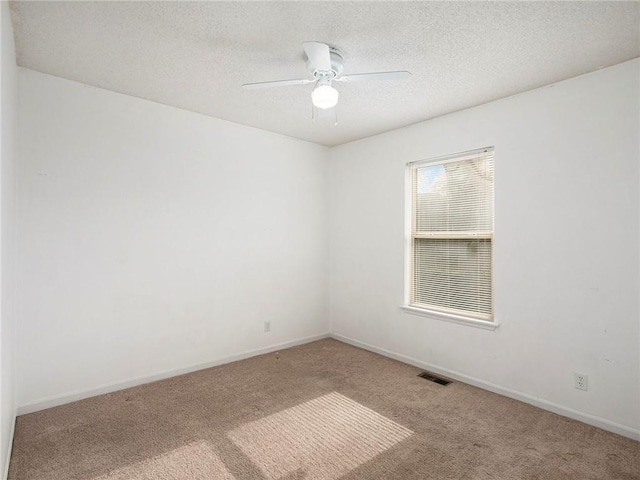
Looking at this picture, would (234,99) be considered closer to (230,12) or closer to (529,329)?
(230,12)

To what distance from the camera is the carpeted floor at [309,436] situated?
2047 millimetres

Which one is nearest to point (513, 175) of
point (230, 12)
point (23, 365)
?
point (230, 12)

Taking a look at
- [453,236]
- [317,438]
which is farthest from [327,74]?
[317,438]

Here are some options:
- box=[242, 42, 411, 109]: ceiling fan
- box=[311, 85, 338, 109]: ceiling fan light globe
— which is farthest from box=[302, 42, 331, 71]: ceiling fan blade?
box=[311, 85, 338, 109]: ceiling fan light globe

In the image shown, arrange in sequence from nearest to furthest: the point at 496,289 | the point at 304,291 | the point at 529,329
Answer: the point at 529,329 → the point at 496,289 → the point at 304,291

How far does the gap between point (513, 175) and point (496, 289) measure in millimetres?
1003

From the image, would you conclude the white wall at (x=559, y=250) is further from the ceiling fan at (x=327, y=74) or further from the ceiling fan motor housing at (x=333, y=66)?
the ceiling fan motor housing at (x=333, y=66)

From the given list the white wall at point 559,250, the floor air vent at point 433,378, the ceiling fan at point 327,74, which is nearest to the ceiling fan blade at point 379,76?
the ceiling fan at point 327,74

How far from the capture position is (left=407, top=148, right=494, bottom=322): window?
3.27 m

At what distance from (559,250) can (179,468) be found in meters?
3.05

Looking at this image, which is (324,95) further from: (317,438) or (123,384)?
(123,384)

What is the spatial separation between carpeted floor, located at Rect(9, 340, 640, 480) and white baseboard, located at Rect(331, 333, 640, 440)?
0.07 meters

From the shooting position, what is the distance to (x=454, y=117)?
3.40 m

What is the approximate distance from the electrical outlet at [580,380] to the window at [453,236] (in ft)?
2.44
